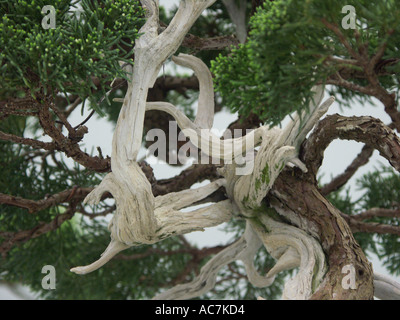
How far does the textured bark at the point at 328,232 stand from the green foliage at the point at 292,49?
0.61 ft

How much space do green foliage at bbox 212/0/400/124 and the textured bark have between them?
0.61 ft

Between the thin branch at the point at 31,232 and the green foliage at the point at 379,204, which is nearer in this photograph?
the thin branch at the point at 31,232

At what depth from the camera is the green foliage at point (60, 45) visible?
20.5 inches

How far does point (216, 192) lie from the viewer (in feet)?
2.52

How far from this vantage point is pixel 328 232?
66cm

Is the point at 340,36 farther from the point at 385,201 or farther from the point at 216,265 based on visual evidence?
the point at 385,201

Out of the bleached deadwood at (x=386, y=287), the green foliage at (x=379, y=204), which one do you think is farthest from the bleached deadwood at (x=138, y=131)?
the green foliage at (x=379, y=204)

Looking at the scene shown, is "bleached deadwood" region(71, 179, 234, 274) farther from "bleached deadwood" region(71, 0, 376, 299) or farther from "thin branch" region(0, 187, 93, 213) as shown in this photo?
"thin branch" region(0, 187, 93, 213)

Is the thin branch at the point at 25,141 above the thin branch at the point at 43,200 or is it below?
above

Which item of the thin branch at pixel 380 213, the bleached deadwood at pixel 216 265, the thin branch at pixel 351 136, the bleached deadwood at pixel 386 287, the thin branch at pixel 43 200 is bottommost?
the bleached deadwood at pixel 386 287

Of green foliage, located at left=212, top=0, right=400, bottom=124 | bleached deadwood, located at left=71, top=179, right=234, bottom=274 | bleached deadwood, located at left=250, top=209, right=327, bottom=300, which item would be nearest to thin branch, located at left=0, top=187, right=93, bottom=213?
bleached deadwood, located at left=71, top=179, right=234, bottom=274

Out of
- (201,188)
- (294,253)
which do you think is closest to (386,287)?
(294,253)

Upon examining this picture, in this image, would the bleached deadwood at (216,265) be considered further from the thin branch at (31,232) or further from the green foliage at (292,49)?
the green foliage at (292,49)

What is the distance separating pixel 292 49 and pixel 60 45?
22 cm
